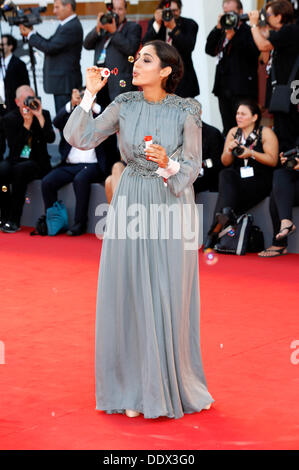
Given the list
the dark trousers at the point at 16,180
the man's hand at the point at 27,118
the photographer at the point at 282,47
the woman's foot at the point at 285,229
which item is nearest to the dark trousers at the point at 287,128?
the photographer at the point at 282,47

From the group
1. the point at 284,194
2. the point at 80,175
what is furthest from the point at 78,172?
the point at 284,194

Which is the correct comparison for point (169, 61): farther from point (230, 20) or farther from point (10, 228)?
point (10, 228)

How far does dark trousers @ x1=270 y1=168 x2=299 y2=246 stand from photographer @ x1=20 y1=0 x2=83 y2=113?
3.10 m

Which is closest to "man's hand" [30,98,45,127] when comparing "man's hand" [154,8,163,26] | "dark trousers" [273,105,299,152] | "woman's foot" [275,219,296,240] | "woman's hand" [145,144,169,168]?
"man's hand" [154,8,163,26]

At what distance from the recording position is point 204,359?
441cm

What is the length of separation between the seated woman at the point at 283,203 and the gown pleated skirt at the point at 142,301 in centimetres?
405

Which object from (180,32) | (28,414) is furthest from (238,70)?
(28,414)

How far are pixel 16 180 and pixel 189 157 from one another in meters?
6.42

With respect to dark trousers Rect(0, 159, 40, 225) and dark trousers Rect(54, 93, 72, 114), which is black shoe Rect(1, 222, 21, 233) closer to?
dark trousers Rect(0, 159, 40, 225)

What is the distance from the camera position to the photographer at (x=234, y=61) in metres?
8.55

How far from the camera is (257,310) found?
5.55 m

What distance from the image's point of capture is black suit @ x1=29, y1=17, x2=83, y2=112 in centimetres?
952

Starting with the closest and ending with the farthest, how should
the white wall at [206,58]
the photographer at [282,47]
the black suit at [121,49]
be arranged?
the photographer at [282,47] → the black suit at [121,49] → the white wall at [206,58]

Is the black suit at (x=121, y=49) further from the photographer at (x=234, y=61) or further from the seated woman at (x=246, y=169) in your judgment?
the seated woman at (x=246, y=169)
